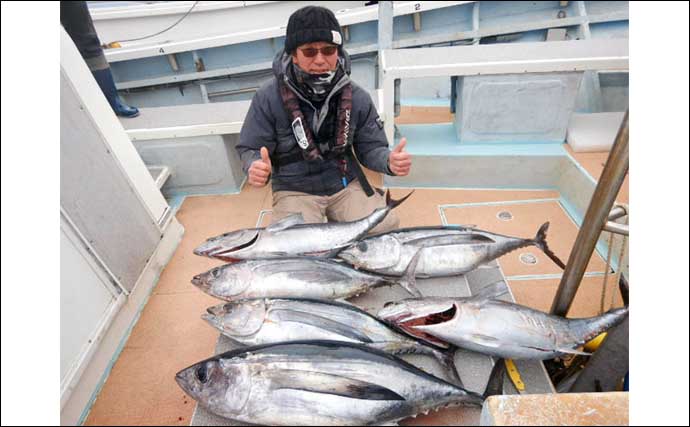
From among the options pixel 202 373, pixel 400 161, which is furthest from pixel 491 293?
pixel 202 373

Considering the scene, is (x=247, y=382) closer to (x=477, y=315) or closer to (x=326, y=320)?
(x=326, y=320)

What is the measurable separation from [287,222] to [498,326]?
1317mm

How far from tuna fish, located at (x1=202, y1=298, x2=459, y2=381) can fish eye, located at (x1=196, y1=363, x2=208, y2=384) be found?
0.21 meters

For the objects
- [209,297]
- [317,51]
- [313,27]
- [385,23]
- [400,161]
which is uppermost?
[313,27]

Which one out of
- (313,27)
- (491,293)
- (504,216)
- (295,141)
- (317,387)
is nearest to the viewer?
(317,387)

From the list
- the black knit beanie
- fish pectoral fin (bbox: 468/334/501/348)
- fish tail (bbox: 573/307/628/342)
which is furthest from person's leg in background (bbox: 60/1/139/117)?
fish tail (bbox: 573/307/628/342)

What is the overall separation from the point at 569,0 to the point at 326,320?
22.4 ft

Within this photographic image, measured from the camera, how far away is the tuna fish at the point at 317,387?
50.4 inches

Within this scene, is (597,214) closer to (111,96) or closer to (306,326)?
(306,326)

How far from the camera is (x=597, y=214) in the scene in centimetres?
137

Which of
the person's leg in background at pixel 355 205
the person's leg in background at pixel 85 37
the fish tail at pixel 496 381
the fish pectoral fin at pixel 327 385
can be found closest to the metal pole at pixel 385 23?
the person's leg in background at pixel 355 205

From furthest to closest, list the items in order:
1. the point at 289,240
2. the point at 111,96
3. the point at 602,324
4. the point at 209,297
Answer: the point at 111,96 < the point at 209,297 < the point at 289,240 < the point at 602,324

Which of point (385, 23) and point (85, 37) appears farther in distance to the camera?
point (385, 23)

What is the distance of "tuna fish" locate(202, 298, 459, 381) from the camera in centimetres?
158
